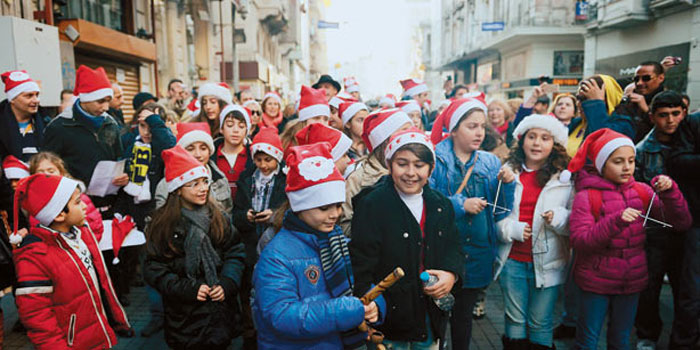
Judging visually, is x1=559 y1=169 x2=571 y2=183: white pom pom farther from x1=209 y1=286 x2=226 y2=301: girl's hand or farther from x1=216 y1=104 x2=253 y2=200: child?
x1=216 y1=104 x2=253 y2=200: child

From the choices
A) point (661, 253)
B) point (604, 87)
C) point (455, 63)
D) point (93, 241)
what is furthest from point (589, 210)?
point (455, 63)

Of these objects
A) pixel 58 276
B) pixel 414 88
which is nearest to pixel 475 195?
pixel 58 276

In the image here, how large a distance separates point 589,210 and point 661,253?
1110mm

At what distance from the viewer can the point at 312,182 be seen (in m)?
2.37

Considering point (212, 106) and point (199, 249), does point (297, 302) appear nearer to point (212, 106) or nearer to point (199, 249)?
point (199, 249)

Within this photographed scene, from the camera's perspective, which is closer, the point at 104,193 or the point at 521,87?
the point at 104,193

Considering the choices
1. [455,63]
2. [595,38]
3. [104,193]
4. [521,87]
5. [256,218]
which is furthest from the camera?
[455,63]

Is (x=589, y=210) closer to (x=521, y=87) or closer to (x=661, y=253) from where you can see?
(x=661, y=253)

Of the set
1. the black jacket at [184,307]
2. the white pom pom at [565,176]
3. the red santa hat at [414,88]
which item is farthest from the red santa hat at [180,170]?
the red santa hat at [414,88]

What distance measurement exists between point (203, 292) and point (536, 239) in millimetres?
2426

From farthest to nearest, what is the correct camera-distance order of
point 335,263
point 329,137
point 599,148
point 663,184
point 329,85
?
point 329,85, point 329,137, point 599,148, point 663,184, point 335,263

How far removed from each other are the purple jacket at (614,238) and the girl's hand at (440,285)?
3.94ft

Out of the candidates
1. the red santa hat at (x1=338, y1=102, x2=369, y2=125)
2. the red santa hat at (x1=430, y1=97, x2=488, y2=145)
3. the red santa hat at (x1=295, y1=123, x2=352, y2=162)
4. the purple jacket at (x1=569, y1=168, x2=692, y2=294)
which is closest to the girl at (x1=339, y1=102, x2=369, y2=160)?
the red santa hat at (x1=338, y1=102, x2=369, y2=125)

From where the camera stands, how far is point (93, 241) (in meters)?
3.18
